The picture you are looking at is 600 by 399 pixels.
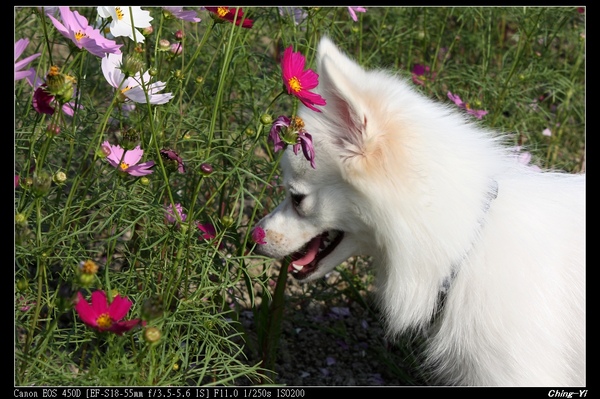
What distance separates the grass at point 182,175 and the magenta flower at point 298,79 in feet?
0.40

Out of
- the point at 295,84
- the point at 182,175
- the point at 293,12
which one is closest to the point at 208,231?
the point at 182,175

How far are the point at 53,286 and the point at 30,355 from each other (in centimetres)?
114

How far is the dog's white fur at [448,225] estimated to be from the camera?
7.13 ft

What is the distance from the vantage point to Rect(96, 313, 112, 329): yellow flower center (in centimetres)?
177

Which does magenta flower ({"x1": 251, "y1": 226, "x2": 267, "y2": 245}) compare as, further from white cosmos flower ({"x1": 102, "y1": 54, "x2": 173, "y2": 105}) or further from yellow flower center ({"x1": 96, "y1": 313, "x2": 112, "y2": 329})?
yellow flower center ({"x1": 96, "y1": 313, "x2": 112, "y2": 329})

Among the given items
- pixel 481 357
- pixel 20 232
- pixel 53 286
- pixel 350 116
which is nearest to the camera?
pixel 20 232

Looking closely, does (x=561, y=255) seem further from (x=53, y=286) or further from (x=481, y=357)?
(x=53, y=286)

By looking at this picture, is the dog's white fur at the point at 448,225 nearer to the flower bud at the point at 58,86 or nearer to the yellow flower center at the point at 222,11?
the yellow flower center at the point at 222,11

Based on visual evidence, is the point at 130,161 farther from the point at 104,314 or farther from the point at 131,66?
the point at 104,314

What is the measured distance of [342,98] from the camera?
2.11 m

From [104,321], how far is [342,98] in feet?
3.00

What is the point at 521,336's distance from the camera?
2.25m
